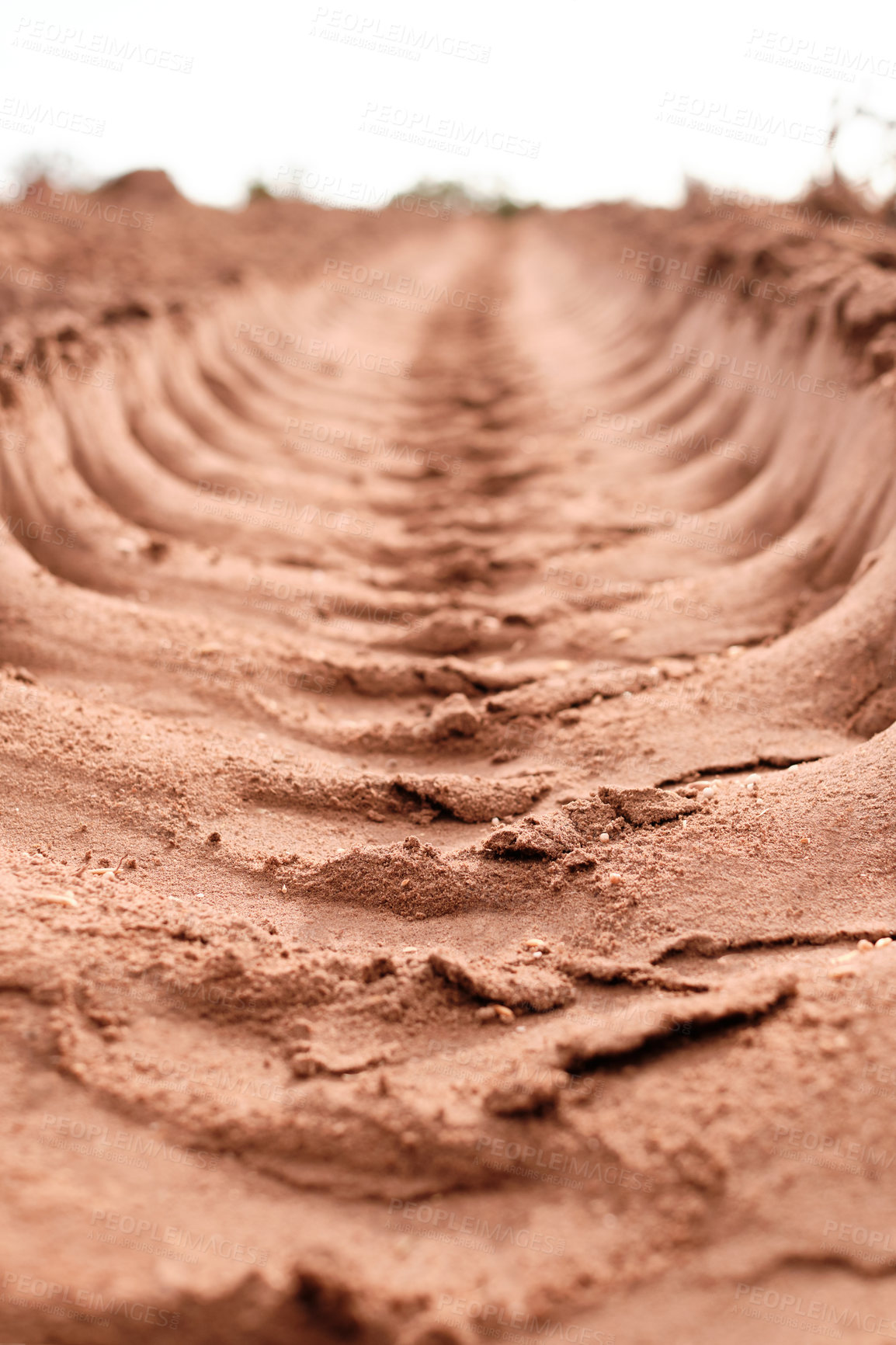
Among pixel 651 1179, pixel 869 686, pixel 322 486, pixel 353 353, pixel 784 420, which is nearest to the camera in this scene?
pixel 651 1179

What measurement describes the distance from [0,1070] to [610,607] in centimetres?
227

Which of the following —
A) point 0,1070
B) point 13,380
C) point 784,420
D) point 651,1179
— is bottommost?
point 0,1070

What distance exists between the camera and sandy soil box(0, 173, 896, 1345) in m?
1.21

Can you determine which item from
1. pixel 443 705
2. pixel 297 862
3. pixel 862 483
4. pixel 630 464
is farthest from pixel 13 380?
pixel 862 483

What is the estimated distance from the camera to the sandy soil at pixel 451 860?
121 centimetres

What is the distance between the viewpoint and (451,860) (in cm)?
199

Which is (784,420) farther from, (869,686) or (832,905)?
(832,905)

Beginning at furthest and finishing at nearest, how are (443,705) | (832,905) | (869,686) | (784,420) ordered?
1. (784,420)
2. (443,705)
3. (869,686)
4. (832,905)

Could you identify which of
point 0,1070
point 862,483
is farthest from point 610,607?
point 0,1070

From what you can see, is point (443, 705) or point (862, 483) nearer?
point (443, 705)

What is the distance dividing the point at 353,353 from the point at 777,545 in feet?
15.0

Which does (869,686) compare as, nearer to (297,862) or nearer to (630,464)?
(297,862)

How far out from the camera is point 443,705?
2.62 meters

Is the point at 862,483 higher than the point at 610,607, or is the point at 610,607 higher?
the point at 862,483
